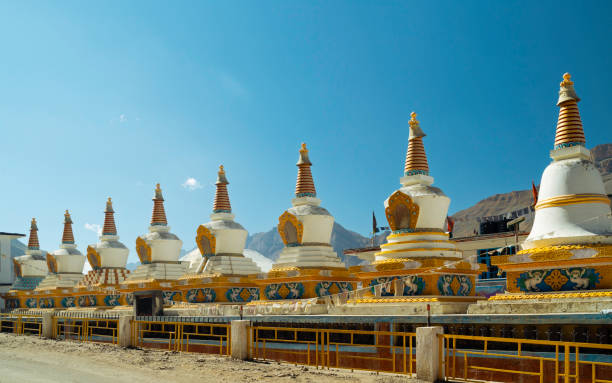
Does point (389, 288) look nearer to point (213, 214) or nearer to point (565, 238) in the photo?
point (565, 238)

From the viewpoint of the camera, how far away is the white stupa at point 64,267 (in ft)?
153

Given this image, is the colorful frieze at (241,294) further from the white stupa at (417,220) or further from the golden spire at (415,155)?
the golden spire at (415,155)

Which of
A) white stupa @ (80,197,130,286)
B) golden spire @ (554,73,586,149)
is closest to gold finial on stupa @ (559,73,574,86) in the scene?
golden spire @ (554,73,586,149)

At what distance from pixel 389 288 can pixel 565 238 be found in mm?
5926

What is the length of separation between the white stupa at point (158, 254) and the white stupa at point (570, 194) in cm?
2461

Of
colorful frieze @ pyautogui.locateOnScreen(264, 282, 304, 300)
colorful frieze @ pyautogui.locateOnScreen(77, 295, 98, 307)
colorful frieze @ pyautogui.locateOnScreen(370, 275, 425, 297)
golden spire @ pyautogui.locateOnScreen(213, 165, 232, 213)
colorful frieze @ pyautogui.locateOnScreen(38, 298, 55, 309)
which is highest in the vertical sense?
golden spire @ pyautogui.locateOnScreen(213, 165, 232, 213)

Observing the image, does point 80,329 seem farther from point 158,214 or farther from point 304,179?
point 304,179

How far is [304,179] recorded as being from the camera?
2692 centimetres

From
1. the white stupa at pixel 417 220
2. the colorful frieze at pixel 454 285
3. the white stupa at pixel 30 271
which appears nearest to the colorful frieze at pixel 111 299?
the white stupa at pixel 30 271

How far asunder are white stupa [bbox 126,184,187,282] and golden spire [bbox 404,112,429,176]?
63.0 ft

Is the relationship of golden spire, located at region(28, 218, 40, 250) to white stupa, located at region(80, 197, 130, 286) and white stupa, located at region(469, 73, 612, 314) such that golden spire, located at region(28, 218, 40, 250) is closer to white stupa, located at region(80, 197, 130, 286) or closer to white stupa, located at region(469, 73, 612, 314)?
white stupa, located at region(80, 197, 130, 286)

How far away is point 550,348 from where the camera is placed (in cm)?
1341

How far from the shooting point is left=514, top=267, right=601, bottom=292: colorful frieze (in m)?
14.9

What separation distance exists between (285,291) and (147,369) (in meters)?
9.66
